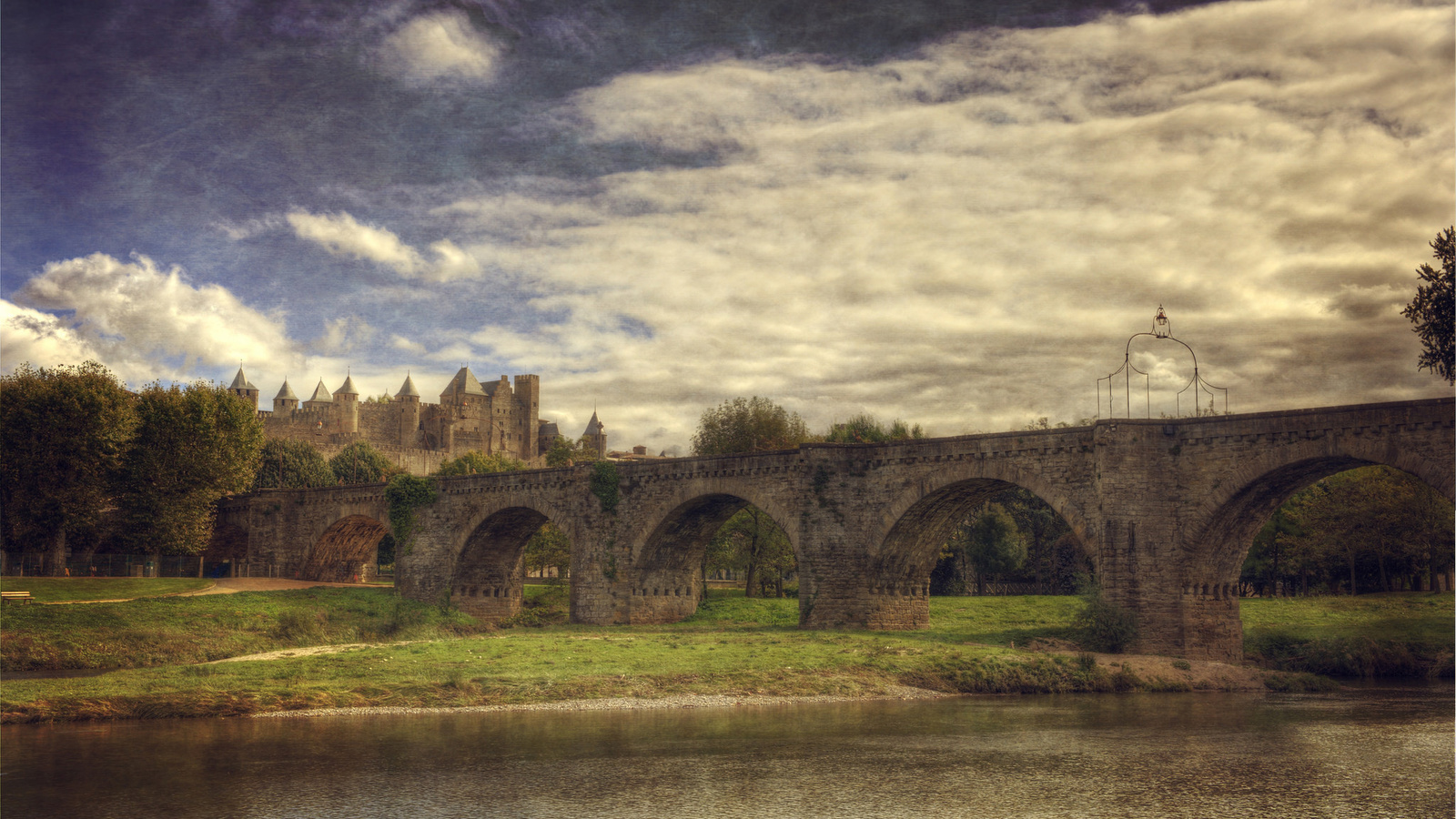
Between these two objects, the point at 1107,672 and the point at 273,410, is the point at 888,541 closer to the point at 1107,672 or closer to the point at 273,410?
the point at 1107,672

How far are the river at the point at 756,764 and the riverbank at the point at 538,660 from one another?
1974mm

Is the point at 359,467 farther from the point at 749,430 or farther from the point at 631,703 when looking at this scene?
the point at 631,703

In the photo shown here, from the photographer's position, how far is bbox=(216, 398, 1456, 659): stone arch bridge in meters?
29.1

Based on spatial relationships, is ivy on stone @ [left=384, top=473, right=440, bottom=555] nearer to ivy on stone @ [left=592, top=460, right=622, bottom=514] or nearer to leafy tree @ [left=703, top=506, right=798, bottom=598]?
ivy on stone @ [left=592, top=460, right=622, bottom=514]

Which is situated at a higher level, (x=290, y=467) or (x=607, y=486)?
(x=290, y=467)

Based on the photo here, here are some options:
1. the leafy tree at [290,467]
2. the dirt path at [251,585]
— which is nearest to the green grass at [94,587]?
the dirt path at [251,585]

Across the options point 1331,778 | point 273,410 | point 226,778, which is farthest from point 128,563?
point 273,410

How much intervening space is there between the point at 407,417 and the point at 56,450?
284 feet

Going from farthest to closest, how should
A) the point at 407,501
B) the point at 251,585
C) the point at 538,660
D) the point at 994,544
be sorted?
the point at 994,544 → the point at 407,501 → the point at 251,585 → the point at 538,660

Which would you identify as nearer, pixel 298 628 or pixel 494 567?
pixel 298 628

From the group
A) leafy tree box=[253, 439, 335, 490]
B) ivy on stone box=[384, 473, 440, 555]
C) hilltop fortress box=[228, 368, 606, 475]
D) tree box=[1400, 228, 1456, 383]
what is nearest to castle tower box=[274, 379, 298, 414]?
hilltop fortress box=[228, 368, 606, 475]

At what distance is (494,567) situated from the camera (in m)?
54.6

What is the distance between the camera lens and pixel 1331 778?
53.5 feet

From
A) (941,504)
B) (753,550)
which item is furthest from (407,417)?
(941,504)
